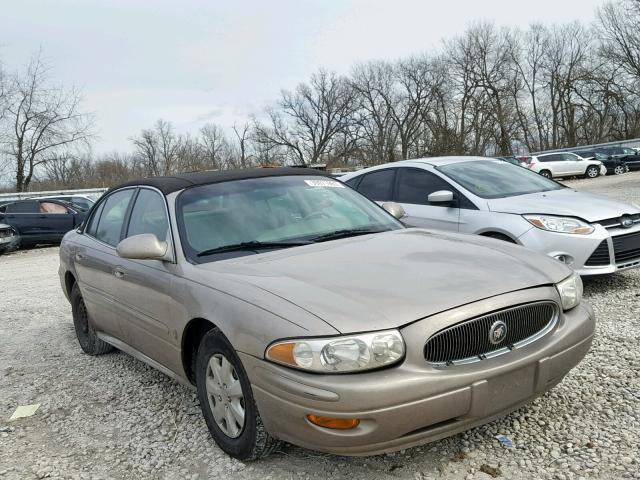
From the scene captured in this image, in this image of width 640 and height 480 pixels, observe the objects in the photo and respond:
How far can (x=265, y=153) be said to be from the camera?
73188 mm

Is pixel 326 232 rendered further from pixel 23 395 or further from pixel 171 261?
pixel 23 395

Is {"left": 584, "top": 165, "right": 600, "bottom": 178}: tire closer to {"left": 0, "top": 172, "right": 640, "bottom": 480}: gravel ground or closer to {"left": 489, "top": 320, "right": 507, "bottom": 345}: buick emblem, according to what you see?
{"left": 0, "top": 172, "right": 640, "bottom": 480}: gravel ground

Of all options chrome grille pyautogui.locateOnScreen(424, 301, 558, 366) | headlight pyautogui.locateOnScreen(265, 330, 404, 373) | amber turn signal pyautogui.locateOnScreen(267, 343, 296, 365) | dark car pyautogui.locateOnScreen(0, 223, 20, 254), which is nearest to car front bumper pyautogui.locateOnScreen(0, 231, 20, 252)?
dark car pyautogui.locateOnScreen(0, 223, 20, 254)

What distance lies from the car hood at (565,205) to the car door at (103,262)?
358 centimetres

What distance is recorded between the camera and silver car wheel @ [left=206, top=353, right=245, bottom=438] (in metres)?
2.75

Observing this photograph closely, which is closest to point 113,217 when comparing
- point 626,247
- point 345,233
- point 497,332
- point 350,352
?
point 345,233

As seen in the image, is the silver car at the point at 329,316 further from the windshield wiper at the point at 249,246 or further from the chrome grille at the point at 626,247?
the chrome grille at the point at 626,247

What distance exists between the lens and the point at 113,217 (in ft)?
14.8

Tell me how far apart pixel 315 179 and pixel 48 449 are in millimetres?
2452

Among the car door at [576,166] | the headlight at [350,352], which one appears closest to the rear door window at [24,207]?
the headlight at [350,352]

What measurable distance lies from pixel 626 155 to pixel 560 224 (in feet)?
111

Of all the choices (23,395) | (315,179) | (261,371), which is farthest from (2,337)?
(261,371)

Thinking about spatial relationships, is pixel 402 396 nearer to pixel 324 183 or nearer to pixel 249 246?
pixel 249 246

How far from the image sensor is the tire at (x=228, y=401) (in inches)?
104
